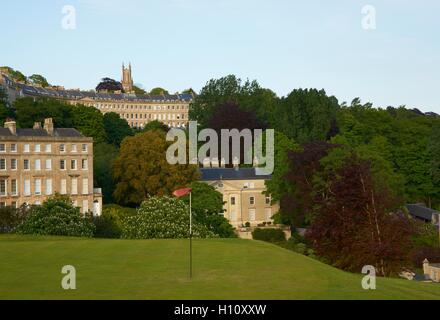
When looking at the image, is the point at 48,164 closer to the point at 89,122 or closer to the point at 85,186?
the point at 85,186

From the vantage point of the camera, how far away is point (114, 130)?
109250 mm

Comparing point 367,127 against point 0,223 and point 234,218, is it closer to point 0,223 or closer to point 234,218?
point 234,218

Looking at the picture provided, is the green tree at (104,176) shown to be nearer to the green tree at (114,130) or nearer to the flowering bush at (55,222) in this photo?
the flowering bush at (55,222)

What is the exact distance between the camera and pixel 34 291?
25406mm

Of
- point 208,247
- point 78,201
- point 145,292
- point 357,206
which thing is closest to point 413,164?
point 78,201

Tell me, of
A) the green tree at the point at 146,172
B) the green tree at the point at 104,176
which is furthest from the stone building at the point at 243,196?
the green tree at the point at 104,176

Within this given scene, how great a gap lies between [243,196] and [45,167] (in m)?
21.0

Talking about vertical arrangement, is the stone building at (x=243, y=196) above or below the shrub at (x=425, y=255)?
above

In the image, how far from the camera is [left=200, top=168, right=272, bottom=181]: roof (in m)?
80.6

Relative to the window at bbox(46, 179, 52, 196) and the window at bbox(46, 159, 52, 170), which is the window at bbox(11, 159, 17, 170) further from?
the window at bbox(46, 179, 52, 196)

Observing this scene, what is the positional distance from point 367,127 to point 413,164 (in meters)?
8.64

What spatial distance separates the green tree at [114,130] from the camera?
107625 millimetres

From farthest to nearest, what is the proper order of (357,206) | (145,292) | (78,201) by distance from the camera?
(78,201) → (357,206) → (145,292)

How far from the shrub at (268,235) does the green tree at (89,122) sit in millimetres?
32192
